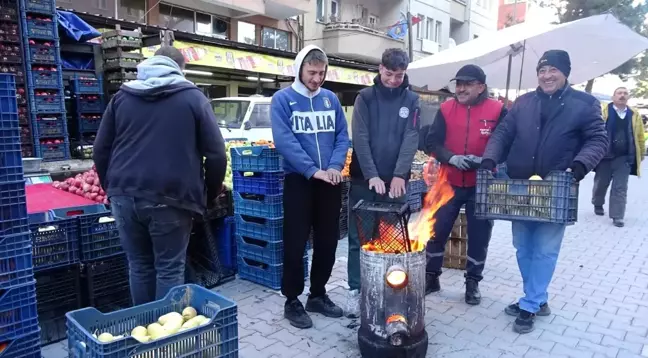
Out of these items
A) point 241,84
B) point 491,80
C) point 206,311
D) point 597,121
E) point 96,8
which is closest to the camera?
point 206,311

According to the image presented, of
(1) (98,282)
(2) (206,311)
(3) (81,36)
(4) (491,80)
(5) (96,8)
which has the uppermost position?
(5) (96,8)

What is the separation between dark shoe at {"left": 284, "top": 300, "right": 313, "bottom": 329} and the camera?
375 centimetres

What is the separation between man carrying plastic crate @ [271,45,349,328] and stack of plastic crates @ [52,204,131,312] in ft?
4.58

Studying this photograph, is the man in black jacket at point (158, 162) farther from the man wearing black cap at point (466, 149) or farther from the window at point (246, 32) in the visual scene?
the window at point (246, 32)

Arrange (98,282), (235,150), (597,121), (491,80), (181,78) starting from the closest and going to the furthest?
(181,78) < (597,121) < (98,282) < (235,150) < (491,80)

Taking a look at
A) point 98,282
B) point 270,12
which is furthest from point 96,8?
point 98,282

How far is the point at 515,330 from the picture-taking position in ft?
12.2

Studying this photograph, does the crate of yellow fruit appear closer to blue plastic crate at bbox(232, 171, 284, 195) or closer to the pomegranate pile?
blue plastic crate at bbox(232, 171, 284, 195)

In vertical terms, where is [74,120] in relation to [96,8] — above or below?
below

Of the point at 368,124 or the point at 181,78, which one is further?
the point at 368,124

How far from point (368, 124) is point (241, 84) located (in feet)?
39.6

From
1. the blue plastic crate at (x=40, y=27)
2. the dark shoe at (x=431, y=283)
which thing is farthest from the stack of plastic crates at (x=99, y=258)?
the blue plastic crate at (x=40, y=27)

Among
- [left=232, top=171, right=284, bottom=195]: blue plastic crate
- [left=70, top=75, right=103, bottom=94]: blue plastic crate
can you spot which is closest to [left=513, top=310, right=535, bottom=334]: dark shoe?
[left=232, top=171, right=284, bottom=195]: blue plastic crate

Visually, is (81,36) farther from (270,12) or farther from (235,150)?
(270,12)
